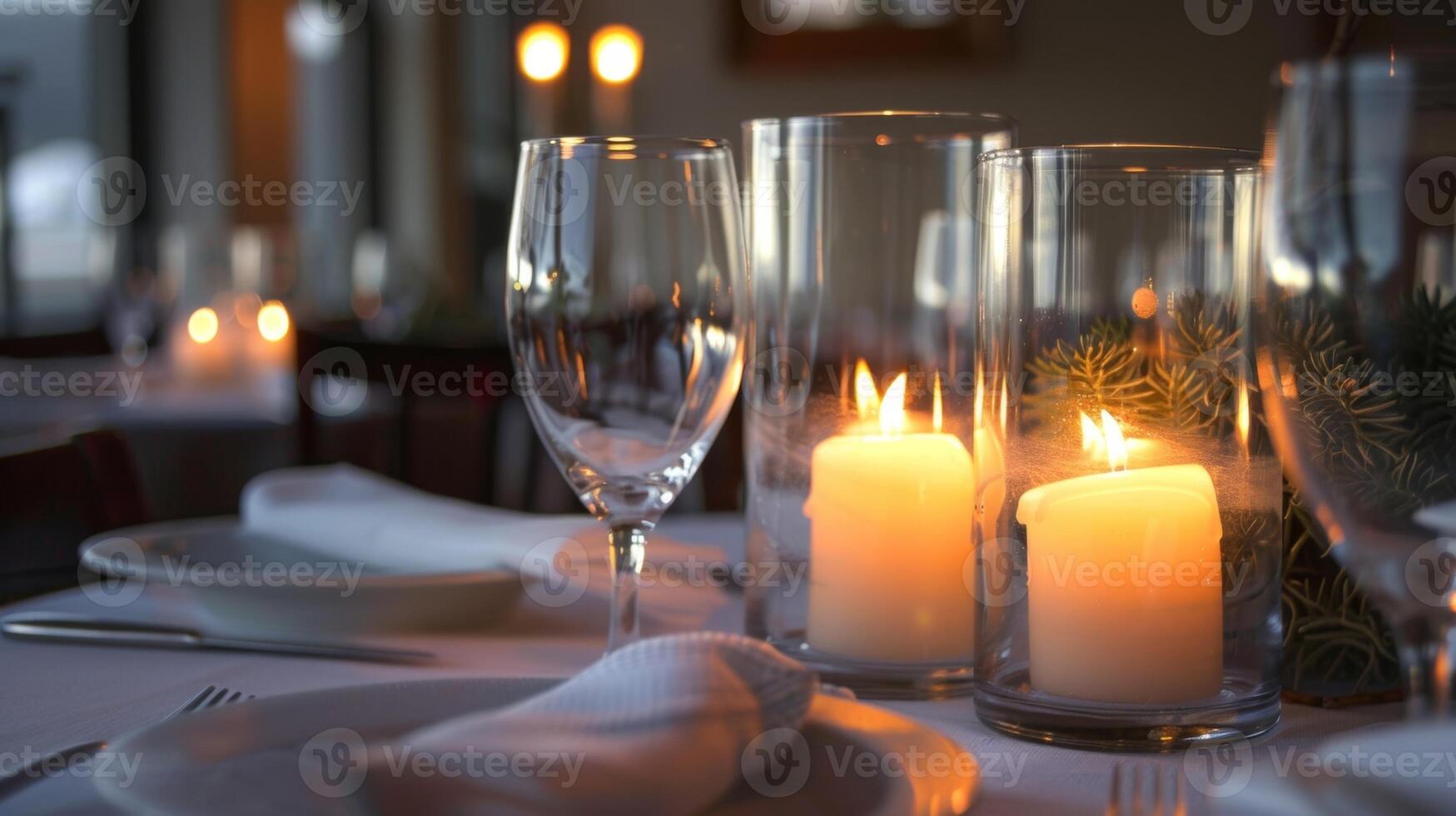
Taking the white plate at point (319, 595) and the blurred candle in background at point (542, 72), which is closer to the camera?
the white plate at point (319, 595)

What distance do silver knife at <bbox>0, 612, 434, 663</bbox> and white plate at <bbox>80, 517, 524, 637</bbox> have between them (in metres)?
0.02

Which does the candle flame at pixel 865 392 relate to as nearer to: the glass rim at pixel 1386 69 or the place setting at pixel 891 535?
the place setting at pixel 891 535

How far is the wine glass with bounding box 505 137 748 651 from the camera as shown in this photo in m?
0.52

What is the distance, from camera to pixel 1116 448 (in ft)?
1.63

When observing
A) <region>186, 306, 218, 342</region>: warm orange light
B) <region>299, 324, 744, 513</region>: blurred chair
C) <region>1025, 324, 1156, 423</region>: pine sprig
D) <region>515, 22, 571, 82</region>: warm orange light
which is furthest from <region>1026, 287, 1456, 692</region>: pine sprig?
<region>515, 22, 571, 82</region>: warm orange light

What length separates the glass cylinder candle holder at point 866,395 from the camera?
57cm

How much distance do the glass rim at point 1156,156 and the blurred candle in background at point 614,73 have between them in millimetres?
4935

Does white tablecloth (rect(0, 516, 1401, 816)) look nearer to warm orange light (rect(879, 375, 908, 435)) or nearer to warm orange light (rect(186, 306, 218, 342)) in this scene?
warm orange light (rect(879, 375, 908, 435))

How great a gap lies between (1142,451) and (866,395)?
4.9 inches

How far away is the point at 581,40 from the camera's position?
610 cm

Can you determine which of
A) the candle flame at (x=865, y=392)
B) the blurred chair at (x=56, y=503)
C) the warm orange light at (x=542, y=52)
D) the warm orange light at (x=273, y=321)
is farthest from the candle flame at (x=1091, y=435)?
the warm orange light at (x=542, y=52)

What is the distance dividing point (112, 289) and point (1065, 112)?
3389mm

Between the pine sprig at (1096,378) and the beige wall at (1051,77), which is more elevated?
the beige wall at (1051,77)

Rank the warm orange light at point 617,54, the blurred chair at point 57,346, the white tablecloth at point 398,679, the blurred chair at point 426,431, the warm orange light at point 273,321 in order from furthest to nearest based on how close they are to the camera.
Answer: the warm orange light at point 617,54
the warm orange light at point 273,321
the blurred chair at point 57,346
the blurred chair at point 426,431
the white tablecloth at point 398,679
